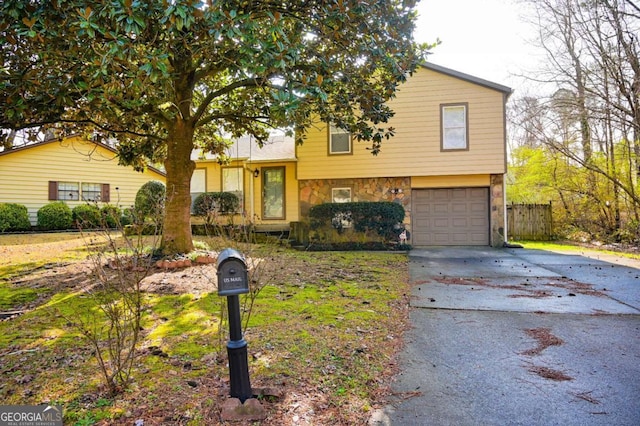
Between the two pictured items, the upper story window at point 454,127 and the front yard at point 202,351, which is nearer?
the front yard at point 202,351

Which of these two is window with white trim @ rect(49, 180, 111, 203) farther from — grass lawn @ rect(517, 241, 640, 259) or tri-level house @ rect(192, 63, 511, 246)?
grass lawn @ rect(517, 241, 640, 259)

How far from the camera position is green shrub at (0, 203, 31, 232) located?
45.1ft

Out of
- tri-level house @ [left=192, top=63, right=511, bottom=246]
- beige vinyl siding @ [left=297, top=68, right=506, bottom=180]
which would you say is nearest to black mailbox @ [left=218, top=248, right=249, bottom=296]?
tri-level house @ [left=192, top=63, right=511, bottom=246]

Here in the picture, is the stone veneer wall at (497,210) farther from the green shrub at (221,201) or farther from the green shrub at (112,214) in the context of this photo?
the green shrub at (112,214)

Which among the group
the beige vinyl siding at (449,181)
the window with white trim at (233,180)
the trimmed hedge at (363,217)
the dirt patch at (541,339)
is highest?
the window with white trim at (233,180)

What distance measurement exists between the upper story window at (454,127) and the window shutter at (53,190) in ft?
51.7

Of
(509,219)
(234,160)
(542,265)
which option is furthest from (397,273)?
(509,219)

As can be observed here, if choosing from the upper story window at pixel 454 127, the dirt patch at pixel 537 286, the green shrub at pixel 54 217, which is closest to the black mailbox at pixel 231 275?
the dirt patch at pixel 537 286

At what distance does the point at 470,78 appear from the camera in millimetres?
11789

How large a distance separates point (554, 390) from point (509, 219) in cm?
Result: 1438

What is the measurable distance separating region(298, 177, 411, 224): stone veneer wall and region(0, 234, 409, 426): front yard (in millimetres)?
6785

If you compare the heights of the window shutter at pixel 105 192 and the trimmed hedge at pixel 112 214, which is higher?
the window shutter at pixel 105 192

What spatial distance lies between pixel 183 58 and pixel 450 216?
9651 millimetres

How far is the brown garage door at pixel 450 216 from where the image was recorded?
485 inches
